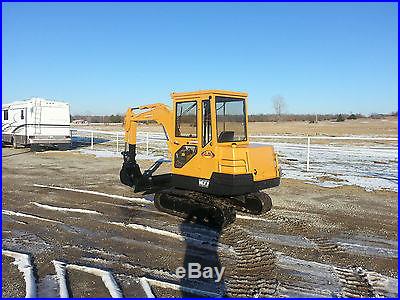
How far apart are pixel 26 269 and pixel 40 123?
19.3m

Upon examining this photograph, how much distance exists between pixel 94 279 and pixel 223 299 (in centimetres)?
183

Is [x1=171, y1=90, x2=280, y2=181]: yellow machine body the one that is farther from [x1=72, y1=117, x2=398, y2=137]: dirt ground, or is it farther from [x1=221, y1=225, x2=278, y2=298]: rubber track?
[x1=72, y1=117, x2=398, y2=137]: dirt ground

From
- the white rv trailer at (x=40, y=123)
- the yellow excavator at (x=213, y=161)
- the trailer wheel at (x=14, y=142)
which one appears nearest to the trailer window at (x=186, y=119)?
the yellow excavator at (x=213, y=161)

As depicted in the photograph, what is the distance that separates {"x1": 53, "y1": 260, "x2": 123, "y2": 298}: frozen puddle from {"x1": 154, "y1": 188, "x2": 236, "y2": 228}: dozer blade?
106 inches

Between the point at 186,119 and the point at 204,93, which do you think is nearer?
the point at 204,93

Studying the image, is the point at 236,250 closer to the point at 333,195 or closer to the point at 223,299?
the point at 223,299

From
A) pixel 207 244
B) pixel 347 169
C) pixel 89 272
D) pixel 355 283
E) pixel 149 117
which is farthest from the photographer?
pixel 347 169

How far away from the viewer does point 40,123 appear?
22.8m

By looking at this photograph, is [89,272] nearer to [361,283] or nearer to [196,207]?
[196,207]

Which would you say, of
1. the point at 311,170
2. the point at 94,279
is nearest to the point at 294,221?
the point at 94,279

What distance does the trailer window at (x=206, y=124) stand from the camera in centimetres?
753

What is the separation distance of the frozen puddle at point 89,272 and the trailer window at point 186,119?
11.6ft

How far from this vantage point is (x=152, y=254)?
5.99 meters

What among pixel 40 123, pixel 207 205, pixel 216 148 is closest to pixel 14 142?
pixel 40 123
